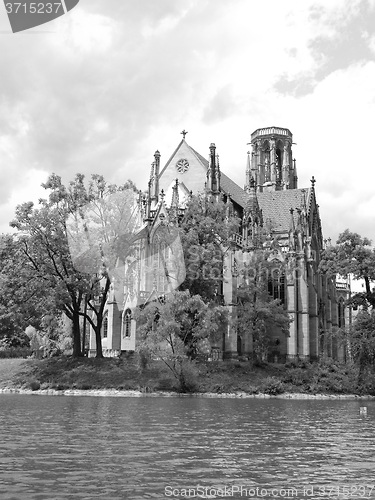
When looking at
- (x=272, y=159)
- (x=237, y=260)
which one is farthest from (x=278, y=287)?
(x=272, y=159)

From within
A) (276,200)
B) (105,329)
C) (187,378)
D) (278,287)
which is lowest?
(187,378)

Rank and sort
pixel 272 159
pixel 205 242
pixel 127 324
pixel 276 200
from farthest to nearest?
pixel 272 159
pixel 276 200
pixel 127 324
pixel 205 242

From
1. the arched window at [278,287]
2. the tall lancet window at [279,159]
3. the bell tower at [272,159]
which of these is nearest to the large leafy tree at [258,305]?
the arched window at [278,287]

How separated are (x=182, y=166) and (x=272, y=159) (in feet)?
100

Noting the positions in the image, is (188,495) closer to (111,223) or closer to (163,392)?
(163,392)

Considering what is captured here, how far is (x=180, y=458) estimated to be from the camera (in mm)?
12891

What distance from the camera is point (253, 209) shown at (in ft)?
215

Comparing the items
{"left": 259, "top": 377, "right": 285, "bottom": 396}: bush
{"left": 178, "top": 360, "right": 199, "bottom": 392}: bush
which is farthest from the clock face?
{"left": 259, "top": 377, "right": 285, "bottom": 396}: bush

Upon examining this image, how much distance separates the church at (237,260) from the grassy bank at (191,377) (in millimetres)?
3670

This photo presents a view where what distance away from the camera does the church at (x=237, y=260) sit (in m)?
54.3

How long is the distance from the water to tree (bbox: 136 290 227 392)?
19.2 m

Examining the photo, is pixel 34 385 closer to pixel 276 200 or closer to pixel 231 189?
pixel 231 189

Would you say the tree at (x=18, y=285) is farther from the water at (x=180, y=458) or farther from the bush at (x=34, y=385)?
the water at (x=180, y=458)

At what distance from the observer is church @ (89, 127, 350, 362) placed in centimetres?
5431
